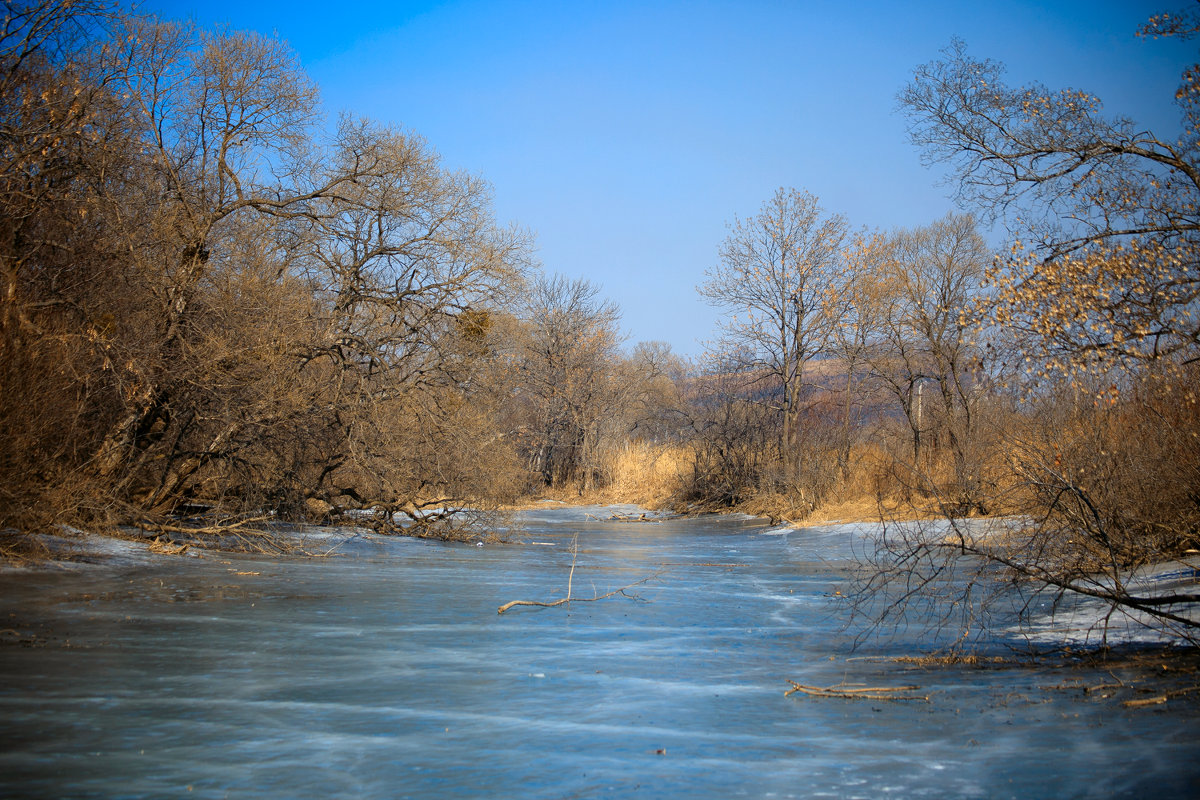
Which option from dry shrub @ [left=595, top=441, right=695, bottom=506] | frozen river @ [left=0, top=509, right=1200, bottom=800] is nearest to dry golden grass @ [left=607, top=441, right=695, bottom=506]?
dry shrub @ [left=595, top=441, right=695, bottom=506]

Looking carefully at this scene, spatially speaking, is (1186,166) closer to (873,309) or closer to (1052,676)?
(1052,676)

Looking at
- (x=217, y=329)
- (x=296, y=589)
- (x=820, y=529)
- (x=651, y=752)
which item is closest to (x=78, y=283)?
(x=217, y=329)

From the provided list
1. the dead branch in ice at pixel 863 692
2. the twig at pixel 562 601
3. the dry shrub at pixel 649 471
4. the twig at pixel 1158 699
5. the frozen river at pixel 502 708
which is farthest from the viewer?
the dry shrub at pixel 649 471

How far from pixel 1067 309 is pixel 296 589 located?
8.88 metres

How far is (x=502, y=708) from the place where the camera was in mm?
5039

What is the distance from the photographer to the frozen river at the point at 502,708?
150 inches

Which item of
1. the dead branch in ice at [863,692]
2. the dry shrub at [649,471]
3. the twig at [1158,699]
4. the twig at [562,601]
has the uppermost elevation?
the dry shrub at [649,471]

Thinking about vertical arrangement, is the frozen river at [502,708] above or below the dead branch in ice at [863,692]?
below

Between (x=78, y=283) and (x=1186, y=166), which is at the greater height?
(x=1186, y=166)

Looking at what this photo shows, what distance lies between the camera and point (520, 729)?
463 cm

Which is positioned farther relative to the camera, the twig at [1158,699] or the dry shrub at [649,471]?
the dry shrub at [649,471]

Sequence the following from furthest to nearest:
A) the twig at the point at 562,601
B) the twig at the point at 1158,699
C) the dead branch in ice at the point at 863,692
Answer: the twig at the point at 562,601 < the dead branch in ice at the point at 863,692 < the twig at the point at 1158,699

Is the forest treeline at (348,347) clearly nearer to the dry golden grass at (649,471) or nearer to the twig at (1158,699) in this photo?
the twig at (1158,699)

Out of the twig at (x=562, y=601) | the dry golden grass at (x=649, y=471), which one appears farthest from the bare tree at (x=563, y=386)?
the twig at (x=562, y=601)
